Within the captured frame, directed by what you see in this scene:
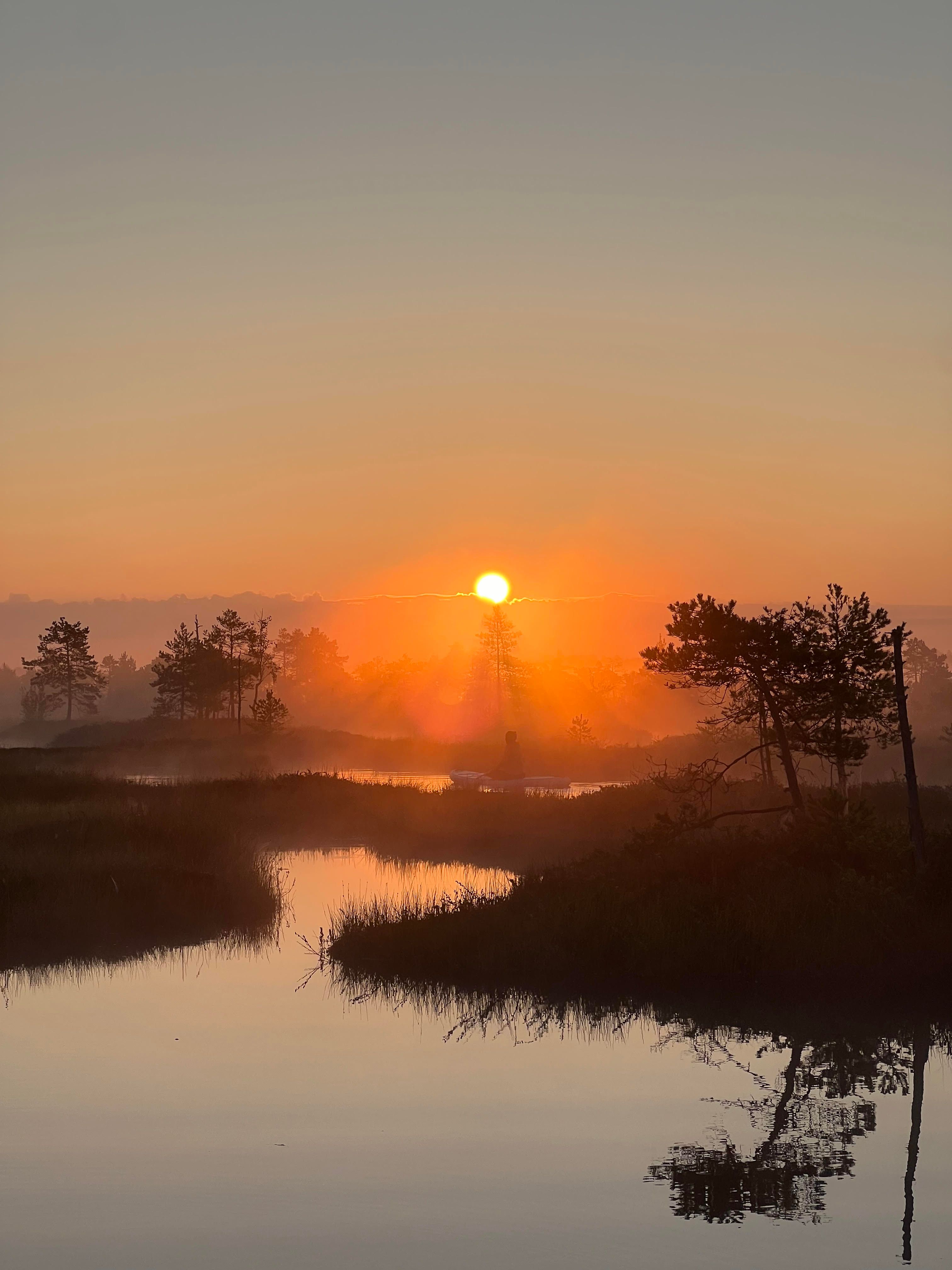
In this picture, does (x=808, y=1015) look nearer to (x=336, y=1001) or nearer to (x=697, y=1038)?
(x=697, y=1038)

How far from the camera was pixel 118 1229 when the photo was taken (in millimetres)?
9180

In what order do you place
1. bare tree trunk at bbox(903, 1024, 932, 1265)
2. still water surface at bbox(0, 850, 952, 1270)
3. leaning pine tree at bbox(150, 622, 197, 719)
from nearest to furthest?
still water surface at bbox(0, 850, 952, 1270) → bare tree trunk at bbox(903, 1024, 932, 1265) → leaning pine tree at bbox(150, 622, 197, 719)

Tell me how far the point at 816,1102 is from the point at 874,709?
10.4 metres

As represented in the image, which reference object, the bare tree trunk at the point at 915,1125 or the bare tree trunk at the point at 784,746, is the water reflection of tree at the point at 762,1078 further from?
the bare tree trunk at the point at 784,746

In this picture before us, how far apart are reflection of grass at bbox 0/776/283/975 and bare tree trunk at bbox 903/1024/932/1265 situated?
10898mm

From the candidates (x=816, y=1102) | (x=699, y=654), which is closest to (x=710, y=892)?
(x=699, y=654)

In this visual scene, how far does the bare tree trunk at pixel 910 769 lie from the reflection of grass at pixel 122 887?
10.8 metres

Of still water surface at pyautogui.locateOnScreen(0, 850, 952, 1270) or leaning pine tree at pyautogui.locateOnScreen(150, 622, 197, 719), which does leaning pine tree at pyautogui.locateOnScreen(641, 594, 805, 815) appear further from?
leaning pine tree at pyautogui.locateOnScreen(150, 622, 197, 719)

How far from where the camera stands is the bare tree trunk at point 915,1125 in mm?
9211

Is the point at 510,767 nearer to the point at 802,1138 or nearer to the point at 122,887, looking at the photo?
the point at 122,887

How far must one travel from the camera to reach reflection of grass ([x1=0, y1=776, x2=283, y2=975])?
785 inches

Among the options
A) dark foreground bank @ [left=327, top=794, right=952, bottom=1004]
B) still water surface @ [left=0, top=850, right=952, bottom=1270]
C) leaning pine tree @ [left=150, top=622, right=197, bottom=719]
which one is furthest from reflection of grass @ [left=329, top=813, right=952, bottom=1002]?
leaning pine tree @ [left=150, top=622, right=197, bottom=719]

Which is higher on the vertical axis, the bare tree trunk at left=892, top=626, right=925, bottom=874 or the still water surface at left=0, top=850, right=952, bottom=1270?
the bare tree trunk at left=892, top=626, right=925, bottom=874

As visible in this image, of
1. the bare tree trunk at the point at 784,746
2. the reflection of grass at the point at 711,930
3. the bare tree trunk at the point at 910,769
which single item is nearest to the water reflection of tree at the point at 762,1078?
the reflection of grass at the point at 711,930
